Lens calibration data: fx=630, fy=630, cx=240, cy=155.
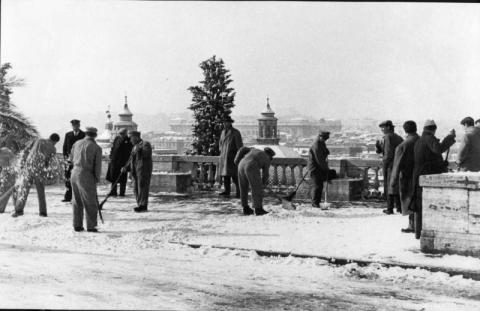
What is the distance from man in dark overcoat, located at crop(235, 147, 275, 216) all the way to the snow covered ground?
1.15 ft

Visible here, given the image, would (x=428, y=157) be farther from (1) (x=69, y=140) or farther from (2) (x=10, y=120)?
(1) (x=69, y=140)

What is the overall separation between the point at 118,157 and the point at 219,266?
742 cm

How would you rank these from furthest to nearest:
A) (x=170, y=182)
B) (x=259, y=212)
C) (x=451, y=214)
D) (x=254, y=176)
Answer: (x=170, y=182), (x=254, y=176), (x=259, y=212), (x=451, y=214)

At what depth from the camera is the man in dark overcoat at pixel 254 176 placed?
1147 centimetres

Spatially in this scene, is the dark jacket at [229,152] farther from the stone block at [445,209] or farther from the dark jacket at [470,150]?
the stone block at [445,209]

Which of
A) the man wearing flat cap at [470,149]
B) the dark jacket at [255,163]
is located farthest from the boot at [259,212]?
the man wearing flat cap at [470,149]

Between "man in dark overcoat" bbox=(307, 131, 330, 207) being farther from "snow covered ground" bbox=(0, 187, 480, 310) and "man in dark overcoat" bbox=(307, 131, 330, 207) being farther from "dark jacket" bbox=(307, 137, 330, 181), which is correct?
"snow covered ground" bbox=(0, 187, 480, 310)

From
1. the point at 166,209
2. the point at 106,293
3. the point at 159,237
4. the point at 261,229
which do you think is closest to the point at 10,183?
the point at 166,209

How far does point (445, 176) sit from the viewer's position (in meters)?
7.88

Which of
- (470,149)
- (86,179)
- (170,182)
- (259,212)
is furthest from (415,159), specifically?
(170,182)

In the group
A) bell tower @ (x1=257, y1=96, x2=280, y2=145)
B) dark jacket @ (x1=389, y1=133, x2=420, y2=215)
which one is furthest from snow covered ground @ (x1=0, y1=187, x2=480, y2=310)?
bell tower @ (x1=257, y1=96, x2=280, y2=145)

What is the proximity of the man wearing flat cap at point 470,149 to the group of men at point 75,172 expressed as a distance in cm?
583

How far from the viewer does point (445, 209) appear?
25.7 ft

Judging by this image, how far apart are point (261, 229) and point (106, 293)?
429 cm
